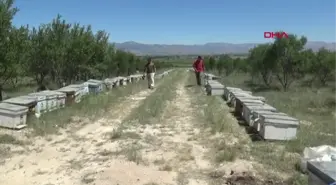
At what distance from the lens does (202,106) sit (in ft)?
47.2

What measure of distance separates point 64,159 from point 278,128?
4.80 metres

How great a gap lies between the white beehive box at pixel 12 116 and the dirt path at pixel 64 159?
1.16 meters

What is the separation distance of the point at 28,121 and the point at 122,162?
477 centimetres

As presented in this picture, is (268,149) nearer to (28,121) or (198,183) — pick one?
(198,183)

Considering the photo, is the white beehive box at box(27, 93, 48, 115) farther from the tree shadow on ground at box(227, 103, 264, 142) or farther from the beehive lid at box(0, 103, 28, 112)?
the tree shadow on ground at box(227, 103, 264, 142)

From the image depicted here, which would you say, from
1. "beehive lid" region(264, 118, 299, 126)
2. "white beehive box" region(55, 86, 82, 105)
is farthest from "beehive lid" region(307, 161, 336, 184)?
"white beehive box" region(55, 86, 82, 105)

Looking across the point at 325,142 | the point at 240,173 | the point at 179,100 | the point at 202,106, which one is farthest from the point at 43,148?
the point at 179,100

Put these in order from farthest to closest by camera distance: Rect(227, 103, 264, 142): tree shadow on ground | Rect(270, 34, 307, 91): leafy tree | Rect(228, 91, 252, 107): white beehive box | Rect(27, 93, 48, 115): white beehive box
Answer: Rect(270, 34, 307, 91): leafy tree
Rect(228, 91, 252, 107): white beehive box
Rect(27, 93, 48, 115): white beehive box
Rect(227, 103, 264, 142): tree shadow on ground

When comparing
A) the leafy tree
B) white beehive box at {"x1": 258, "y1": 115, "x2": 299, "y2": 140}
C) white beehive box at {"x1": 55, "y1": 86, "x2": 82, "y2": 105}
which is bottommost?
white beehive box at {"x1": 258, "y1": 115, "x2": 299, "y2": 140}

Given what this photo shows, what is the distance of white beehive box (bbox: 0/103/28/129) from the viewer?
9805 millimetres

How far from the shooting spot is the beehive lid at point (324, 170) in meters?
3.98

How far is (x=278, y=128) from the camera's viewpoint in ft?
28.3

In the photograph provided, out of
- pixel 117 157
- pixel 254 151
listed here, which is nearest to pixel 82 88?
pixel 117 157

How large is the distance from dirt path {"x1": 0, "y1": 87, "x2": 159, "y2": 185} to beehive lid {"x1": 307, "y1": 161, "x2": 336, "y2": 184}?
348 cm
